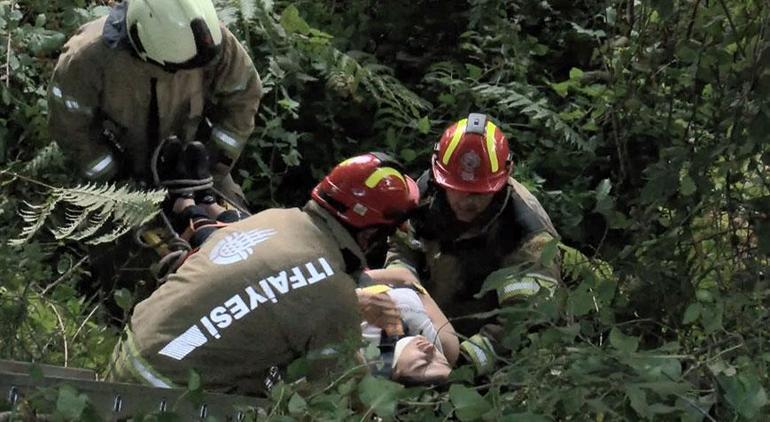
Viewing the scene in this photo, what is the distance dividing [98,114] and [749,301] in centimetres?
345

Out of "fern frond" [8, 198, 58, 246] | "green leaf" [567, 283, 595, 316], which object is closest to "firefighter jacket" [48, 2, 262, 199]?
"fern frond" [8, 198, 58, 246]

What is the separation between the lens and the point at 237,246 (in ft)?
Result: 13.4

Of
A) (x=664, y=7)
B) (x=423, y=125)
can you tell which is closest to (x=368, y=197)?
(x=664, y=7)

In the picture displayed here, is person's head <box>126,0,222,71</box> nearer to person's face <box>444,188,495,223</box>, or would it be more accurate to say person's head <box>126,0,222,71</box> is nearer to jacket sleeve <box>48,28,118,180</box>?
jacket sleeve <box>48,28,118,180</box>

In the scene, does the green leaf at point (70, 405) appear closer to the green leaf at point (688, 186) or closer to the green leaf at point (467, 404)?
the green leaf at point (467, 404)

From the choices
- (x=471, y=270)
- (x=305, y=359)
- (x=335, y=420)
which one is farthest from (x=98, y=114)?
(x=335, y=420)

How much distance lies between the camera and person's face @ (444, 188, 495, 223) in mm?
5082

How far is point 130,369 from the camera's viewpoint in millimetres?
4098

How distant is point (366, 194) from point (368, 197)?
1cm

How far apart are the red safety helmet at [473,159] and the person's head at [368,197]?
579 millimetres

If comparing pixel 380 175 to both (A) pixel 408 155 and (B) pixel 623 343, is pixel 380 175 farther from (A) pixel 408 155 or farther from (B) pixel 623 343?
(A) pixel 408 155

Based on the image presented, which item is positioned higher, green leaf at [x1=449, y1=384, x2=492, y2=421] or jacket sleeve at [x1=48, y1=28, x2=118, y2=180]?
green leaf at [x1=449, y1=384, x2=492, y2=421]

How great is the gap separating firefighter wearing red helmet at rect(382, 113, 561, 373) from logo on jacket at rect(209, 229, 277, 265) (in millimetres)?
978

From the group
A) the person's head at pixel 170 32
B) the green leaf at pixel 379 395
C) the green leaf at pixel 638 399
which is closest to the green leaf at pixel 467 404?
the green leaf at pixel 379 395
